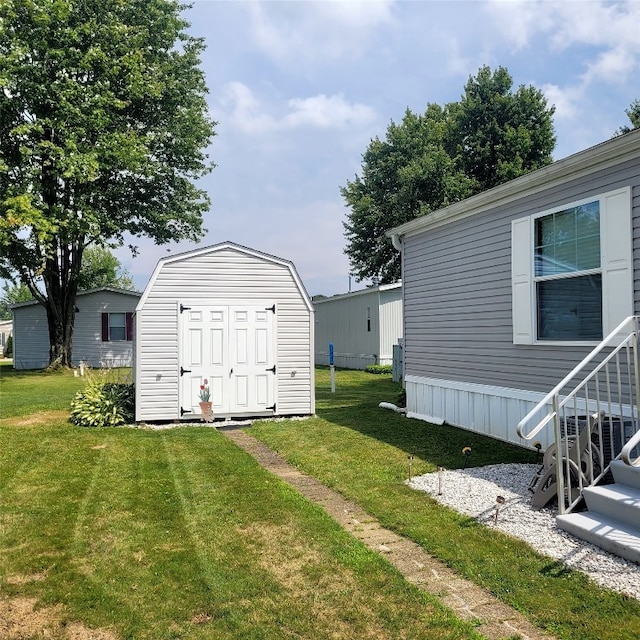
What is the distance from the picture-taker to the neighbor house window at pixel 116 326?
903 inches

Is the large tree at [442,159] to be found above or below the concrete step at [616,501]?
above

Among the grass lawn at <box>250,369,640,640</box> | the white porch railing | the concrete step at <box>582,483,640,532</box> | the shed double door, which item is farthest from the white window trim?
the shed double door

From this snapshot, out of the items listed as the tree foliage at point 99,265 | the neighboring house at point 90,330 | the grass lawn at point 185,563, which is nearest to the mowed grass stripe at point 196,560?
the grass lawn at point 185,563

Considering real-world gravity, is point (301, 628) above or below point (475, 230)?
below

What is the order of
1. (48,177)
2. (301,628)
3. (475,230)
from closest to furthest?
1. (301,628)
2. (475,230)
3. (48,177)

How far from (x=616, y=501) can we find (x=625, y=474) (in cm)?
37

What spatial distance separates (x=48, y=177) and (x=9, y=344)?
66.4 ft

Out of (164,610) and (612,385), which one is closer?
(164,610)

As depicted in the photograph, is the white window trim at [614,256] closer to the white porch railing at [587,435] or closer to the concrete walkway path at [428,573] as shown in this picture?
the white porch railing at [587,435]

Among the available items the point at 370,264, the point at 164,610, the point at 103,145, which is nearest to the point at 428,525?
Result: the point at 164,610

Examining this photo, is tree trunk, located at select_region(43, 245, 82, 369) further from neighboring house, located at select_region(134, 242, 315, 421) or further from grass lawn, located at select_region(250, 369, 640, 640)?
grass lawn, located at select_region(250, 369, 640, 640)

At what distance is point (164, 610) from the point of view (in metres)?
3.00

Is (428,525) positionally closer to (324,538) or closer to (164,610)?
(324,538)

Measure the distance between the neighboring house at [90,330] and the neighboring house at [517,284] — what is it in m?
16.1
